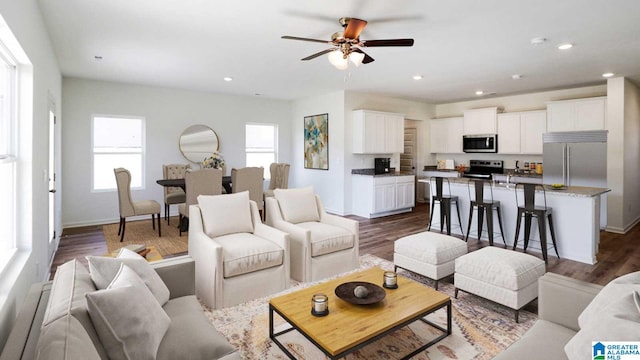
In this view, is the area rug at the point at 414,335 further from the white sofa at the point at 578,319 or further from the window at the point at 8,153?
the window at the point at 8,153

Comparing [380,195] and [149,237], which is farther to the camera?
[380,195]

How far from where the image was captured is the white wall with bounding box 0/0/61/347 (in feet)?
6.35

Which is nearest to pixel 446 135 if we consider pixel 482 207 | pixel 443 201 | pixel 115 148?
pixel 443 201

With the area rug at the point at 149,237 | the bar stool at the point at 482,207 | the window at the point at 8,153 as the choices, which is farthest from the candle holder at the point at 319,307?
the bar stool at the point at 482,207

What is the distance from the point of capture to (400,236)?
5.39m

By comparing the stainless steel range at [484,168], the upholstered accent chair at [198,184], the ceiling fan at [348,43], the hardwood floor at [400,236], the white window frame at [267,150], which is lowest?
the hardwood floor at [400,236]

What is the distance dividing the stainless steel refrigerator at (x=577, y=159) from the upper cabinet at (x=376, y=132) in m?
2.81

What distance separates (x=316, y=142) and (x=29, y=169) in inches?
222

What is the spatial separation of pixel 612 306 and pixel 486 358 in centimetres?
108

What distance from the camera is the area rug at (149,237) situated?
4715 millimetres

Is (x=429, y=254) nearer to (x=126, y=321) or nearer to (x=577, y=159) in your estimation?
(x=126, y=321)

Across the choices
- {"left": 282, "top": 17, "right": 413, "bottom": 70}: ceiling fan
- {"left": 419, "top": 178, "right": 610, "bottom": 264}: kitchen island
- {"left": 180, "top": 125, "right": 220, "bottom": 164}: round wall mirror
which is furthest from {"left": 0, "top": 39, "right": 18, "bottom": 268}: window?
{"left": 419, "top": 178, "right": 610, "bottom": 264}: kitchen island

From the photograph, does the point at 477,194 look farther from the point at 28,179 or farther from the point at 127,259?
the point at 28,179

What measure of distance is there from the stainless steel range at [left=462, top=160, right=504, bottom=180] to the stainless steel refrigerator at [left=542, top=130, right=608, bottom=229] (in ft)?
4.32
